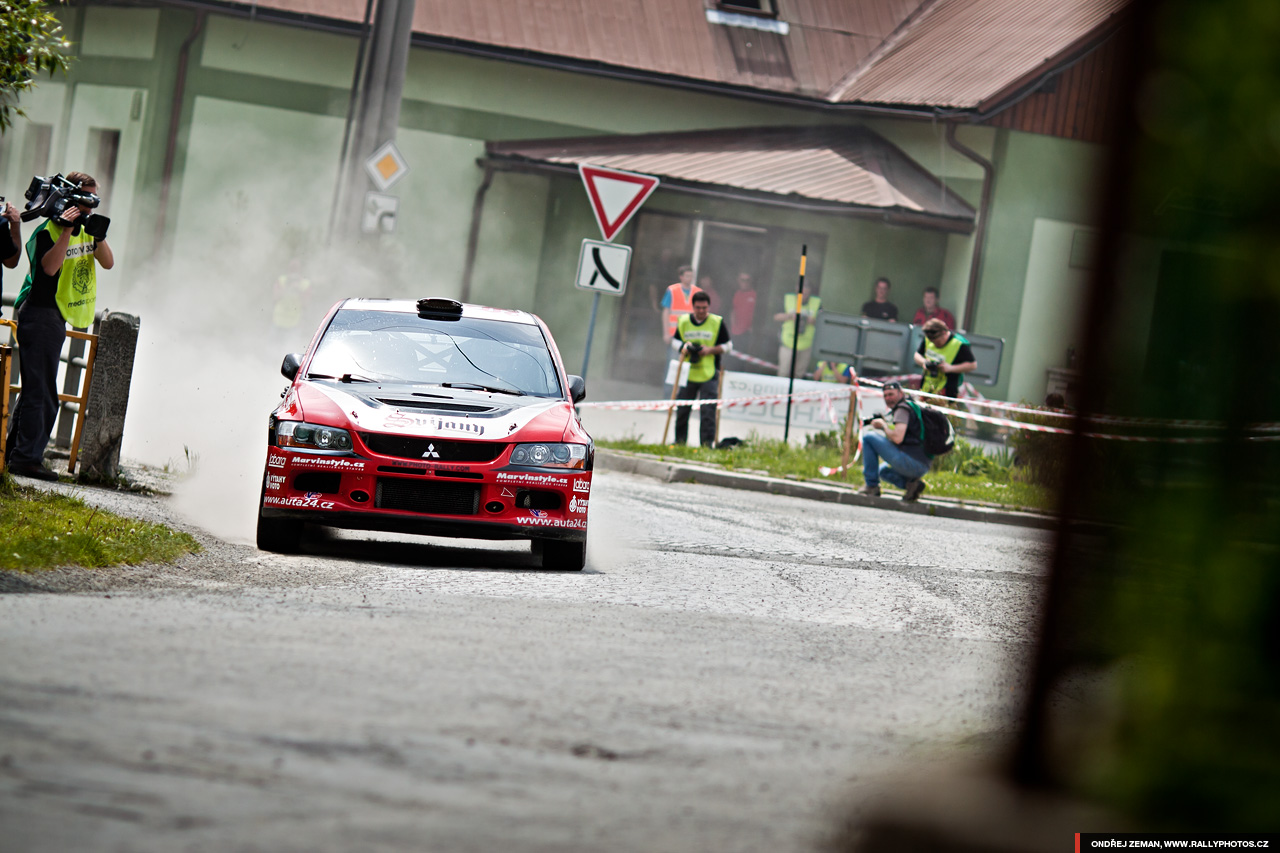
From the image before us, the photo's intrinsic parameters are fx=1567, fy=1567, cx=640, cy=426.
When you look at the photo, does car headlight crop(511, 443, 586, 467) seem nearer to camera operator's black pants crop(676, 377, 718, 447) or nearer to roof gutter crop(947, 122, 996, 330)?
camera operator's black pants crop(676, 377, 718, 447)

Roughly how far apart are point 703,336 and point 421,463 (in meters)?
10.9

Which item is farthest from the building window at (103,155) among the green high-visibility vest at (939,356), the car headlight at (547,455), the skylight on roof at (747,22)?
the car headlight at (547,455)

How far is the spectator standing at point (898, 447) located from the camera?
15953mm

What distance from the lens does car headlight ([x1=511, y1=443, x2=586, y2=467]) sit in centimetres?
862

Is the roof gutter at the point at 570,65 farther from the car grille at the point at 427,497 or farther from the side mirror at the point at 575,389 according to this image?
the car grille at the point at 427,497

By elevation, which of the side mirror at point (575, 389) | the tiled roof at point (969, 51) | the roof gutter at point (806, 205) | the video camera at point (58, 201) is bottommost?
the side mirror at point (575, 389)

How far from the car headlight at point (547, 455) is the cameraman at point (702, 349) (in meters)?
10.3

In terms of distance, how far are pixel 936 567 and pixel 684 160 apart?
49.1 feet

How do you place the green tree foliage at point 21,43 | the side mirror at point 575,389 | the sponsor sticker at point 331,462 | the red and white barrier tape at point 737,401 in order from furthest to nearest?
the red and white barrier tape at point 737,401 < the side mirror at point 575,389 < the green tree foliage at point 21,43 < the sponsor sticker at point 331,462

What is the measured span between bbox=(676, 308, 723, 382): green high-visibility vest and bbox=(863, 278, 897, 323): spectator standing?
5448 mm

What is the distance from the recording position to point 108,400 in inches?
420

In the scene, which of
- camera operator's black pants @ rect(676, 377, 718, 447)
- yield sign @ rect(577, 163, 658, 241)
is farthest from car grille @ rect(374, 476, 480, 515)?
camera operator's black pants @ rect(676, 377, 718, 447)

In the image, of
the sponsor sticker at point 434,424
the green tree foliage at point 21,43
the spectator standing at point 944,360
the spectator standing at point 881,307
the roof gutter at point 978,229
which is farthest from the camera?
the roof gutter at point 978,229

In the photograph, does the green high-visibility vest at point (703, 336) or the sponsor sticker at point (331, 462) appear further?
the green high-visibility vest at point (703, 336)
